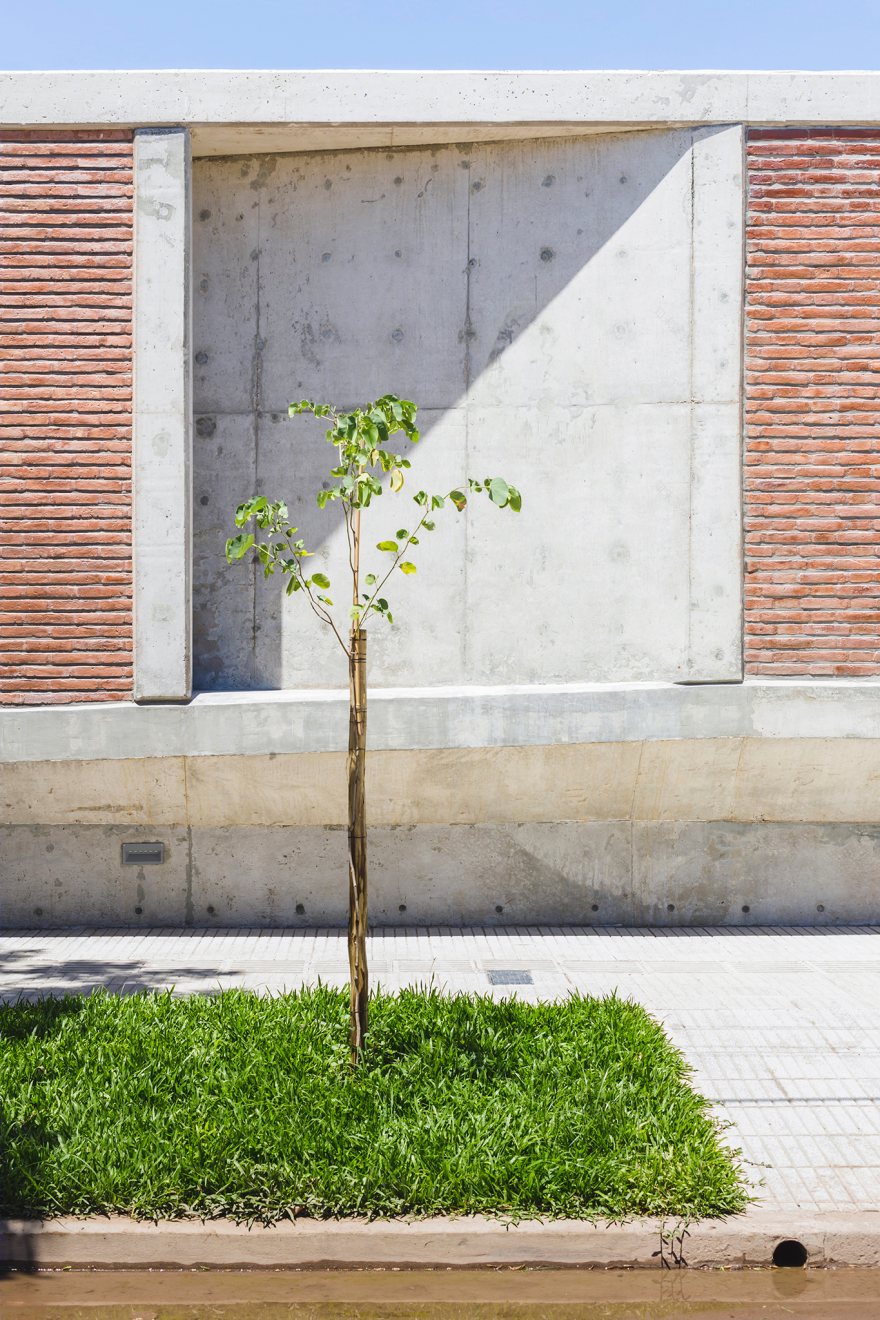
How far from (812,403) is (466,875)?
4788 millimetres

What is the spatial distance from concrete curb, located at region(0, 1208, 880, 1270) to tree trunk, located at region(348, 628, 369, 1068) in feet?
3.62

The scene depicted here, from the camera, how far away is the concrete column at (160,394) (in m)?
7.52

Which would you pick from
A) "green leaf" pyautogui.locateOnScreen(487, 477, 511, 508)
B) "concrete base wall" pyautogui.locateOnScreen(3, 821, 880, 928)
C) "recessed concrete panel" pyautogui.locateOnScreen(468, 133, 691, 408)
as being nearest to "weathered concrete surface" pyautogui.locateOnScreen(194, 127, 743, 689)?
"recessed concrete panel" pyautogui.locateOnScreen(468, 133, 691, 408)

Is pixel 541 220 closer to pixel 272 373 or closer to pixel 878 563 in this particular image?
pixel 272 373

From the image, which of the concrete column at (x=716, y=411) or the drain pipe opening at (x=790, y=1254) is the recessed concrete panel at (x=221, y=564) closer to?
the concrete column at (x=716, y=411)

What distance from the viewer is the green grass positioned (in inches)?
153

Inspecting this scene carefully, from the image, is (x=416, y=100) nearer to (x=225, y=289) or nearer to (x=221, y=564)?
(x=225, y=289)

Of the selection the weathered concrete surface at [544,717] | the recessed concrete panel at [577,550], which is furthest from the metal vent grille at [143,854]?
the recessed concrete panel at [577,550]

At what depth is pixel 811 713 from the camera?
7.79 meters

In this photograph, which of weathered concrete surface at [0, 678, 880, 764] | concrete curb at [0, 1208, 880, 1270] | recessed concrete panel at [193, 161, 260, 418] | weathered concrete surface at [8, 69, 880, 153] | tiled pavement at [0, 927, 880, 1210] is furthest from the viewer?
recessed concrete panel at [193, 161, 260, 418]

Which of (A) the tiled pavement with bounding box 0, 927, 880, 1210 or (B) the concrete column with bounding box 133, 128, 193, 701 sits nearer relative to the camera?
(A) the tiled pavement with bounding box 0, 927, 880, 1210

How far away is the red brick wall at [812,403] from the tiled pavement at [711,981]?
91.4 inches

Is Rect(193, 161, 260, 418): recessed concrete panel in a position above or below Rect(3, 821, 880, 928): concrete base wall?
above

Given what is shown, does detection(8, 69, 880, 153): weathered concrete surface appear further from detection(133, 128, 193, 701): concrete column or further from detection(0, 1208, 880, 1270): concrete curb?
detection(0, 1208, 880, 1270): concrete curb
